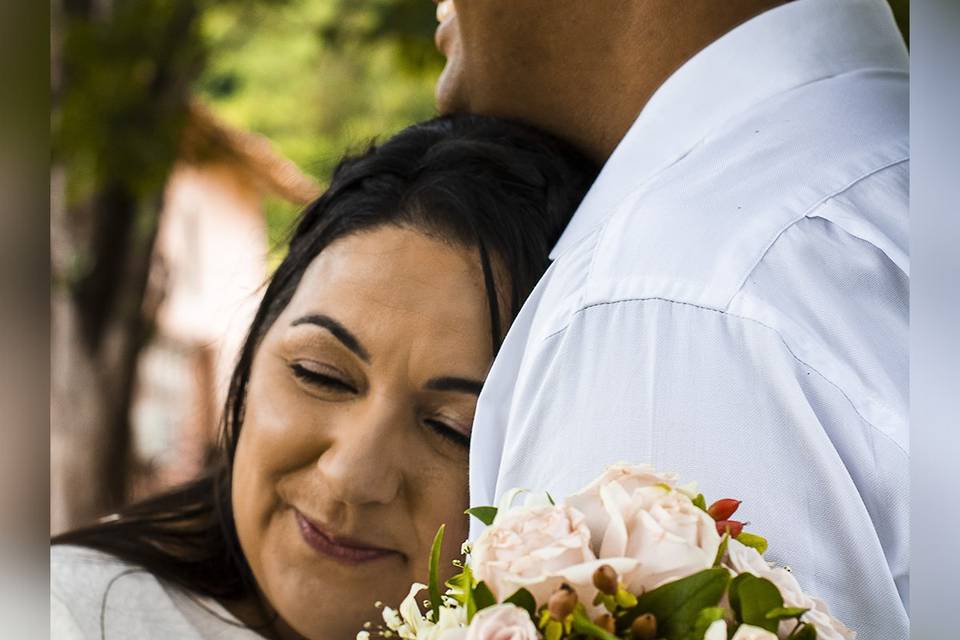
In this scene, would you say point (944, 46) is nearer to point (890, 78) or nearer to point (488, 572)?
point (890, 78)

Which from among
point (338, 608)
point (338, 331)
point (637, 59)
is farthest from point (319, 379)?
point (637, 59)

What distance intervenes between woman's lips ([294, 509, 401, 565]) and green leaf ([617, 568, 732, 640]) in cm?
78

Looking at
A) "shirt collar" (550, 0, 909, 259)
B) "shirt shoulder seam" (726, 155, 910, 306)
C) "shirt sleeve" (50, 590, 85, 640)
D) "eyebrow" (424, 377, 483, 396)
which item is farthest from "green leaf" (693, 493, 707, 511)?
"shirt sleeve" (50, 590, 85, 640)

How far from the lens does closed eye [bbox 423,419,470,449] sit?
1.67m

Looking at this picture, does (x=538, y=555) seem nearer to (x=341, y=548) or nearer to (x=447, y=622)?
(x=447, y=622)

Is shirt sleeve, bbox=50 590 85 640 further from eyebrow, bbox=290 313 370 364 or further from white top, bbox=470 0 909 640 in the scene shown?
white top, bbox=470 0 909 640

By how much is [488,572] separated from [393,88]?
13.9ft

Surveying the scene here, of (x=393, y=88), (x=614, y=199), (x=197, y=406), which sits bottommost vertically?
(x=197, y=406)

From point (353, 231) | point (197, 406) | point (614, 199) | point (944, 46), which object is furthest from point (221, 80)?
point (944, 46)

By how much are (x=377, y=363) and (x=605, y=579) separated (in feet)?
2.48

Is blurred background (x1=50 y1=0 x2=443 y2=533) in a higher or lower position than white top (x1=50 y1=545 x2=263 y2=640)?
higher

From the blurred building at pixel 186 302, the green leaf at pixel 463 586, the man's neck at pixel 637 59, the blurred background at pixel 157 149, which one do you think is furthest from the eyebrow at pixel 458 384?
the blurred building at pixel 186 302

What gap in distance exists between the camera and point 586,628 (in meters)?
0.96

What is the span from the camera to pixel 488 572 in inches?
40.3
